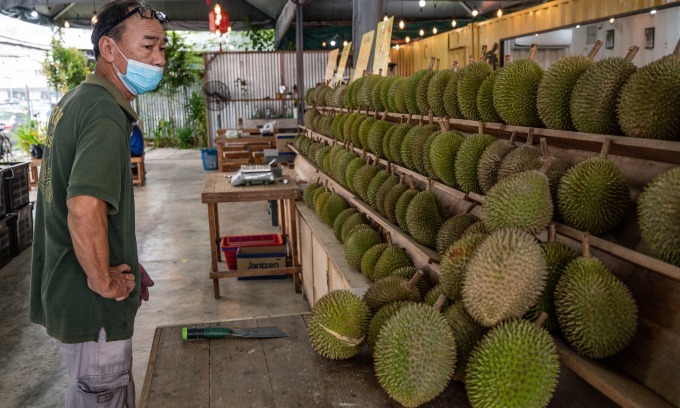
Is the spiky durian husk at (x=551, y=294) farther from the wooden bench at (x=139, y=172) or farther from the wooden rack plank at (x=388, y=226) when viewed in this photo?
the wooden bench at (x=139, y=172)

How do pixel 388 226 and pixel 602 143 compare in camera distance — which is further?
pixel 388 226

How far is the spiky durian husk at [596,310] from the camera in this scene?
1400 mm

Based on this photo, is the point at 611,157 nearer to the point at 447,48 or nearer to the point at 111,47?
the point at 111,47

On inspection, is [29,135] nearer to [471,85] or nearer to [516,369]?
[471,85]

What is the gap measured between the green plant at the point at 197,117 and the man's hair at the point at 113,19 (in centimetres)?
1548

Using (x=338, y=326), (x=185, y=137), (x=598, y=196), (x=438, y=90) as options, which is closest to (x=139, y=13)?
(x=338, y=326)

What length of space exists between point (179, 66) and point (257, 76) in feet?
11.1

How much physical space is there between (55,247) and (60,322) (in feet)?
0.84

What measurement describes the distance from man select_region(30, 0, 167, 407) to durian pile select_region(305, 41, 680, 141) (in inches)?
51.2

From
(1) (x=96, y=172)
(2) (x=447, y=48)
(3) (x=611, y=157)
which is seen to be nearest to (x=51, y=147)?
(1) (x=96, y=172)

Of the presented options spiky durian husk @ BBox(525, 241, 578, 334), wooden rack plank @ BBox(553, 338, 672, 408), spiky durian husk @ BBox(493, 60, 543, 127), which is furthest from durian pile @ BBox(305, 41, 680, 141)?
wooden rack plank @ BBox(553, 338, 672, 408)

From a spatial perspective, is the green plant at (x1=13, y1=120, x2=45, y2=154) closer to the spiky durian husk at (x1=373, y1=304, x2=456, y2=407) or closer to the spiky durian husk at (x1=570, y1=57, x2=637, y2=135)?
the spiky durian husk at (x1=373, y1=304, x2=456, y2=407)

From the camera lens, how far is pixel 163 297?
16.7 ft

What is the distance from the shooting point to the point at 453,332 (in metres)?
1.64
